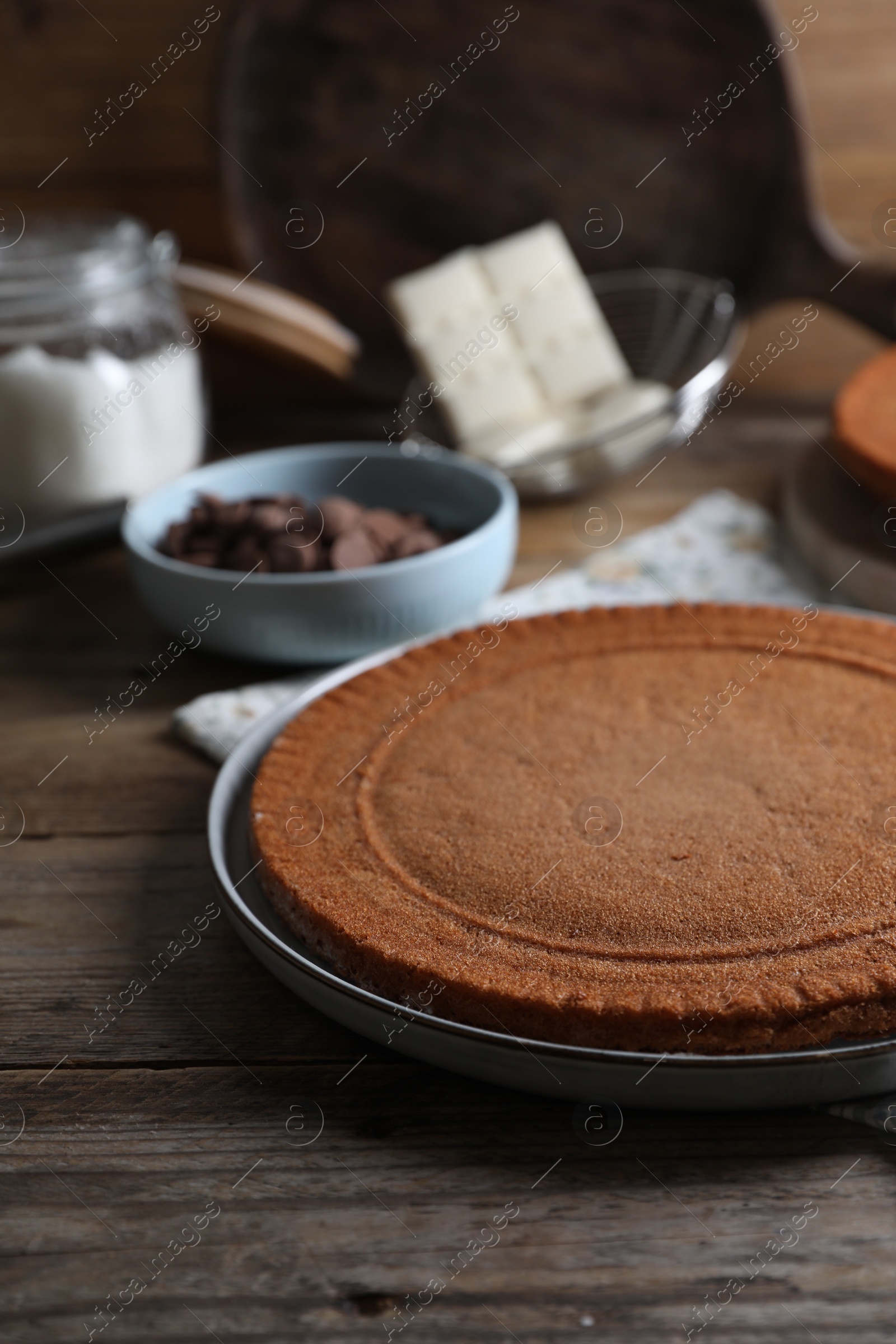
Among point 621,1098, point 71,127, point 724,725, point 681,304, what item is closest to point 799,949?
point 621,1098

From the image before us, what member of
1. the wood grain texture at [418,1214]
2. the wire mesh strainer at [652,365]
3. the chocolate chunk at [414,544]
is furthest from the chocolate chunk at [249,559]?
the wood grain texture at [418,1214]

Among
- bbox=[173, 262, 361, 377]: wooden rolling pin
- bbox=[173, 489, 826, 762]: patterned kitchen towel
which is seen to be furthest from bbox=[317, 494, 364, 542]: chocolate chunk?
bbox=[173, 262, 361, 377]: wooden rolling pin

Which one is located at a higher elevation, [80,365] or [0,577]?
[80,365]

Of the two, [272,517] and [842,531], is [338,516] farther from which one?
[842,531]

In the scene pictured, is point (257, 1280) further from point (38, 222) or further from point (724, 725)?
point (38, 222)

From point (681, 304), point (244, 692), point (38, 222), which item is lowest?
point (244, 692)

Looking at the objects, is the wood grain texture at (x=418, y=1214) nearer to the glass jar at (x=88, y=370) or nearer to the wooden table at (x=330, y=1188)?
the wooden table at (x=330, y=1188)

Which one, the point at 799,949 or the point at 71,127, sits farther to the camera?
the point at 71,127

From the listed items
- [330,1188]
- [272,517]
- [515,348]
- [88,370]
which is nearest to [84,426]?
[88,370]
